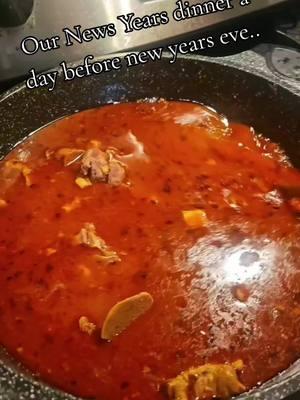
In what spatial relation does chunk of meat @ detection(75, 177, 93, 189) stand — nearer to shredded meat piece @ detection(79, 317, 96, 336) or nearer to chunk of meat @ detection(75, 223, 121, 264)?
chunk of meat @ detection(75, 223, 121, 264)


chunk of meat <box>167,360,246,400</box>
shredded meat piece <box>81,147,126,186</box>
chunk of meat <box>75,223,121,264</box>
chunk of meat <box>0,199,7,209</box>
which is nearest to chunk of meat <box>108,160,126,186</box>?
shredded meat piece <box>81,147,126,186</box>

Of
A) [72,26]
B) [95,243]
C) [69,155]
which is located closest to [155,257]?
[95,243]

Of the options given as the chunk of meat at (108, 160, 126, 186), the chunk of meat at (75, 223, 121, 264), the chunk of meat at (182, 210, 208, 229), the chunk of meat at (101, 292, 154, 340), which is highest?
the chunk of meat at (108, 160, 126, 186)

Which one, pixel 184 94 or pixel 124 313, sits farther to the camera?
pixel 184 94

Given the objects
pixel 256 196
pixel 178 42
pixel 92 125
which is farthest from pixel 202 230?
pixel 178 42

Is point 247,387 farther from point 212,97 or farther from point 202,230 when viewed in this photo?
point 212,97

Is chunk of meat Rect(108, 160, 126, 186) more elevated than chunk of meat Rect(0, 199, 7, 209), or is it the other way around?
chunk of meat Rect(0, 199, 7, 209)

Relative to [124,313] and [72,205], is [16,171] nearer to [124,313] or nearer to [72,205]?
[72,205]
